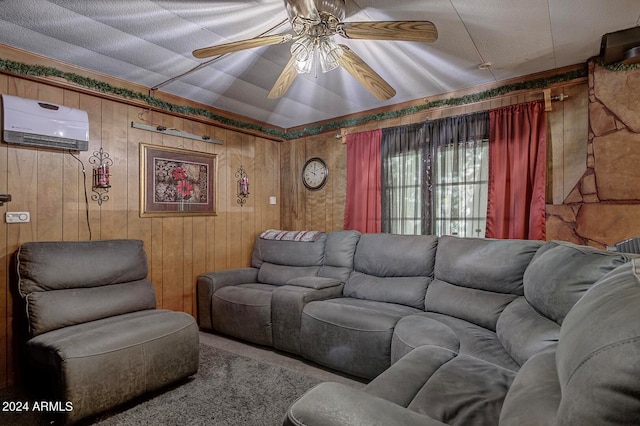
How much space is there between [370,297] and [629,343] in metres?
2.48

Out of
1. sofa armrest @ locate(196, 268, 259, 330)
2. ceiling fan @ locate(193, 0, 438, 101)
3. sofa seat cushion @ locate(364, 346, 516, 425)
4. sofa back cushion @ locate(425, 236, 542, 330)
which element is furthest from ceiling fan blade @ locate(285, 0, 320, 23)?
sofa armrest @ locate(196, 268, 259, 330)

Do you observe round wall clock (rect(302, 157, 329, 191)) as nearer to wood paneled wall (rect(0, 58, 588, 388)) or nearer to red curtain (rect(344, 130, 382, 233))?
wood paneled wall (rect(0, 58, 588, 388))

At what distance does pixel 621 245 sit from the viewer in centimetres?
213

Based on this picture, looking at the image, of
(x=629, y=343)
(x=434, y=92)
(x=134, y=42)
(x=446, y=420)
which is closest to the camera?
(x=629, y=343)

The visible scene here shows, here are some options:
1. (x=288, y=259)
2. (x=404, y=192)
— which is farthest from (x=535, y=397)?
(x=288, y=259)

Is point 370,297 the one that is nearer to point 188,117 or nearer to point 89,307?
point 89,307

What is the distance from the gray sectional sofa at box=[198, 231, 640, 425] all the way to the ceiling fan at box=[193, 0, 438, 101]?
4.47ft

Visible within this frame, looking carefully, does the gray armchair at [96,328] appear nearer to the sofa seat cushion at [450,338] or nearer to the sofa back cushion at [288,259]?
the sofa back cushion at [288,259]

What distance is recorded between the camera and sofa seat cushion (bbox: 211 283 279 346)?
3031 mm

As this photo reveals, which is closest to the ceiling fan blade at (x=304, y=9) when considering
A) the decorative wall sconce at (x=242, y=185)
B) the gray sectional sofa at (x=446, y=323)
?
the gray sectional sofa at (x=446, y=323)

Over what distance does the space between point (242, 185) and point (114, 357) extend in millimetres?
2480

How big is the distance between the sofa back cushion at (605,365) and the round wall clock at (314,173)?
3667mm

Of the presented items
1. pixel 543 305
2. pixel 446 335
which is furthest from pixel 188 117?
pixel 543 305

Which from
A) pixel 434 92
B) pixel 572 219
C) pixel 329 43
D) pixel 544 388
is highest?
pixel 434 92
